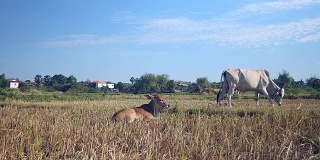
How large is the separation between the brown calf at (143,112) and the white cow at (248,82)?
5.35m

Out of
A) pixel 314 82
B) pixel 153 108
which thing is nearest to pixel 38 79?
pixel 314 82

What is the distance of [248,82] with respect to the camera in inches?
569

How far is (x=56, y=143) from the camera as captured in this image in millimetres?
4547

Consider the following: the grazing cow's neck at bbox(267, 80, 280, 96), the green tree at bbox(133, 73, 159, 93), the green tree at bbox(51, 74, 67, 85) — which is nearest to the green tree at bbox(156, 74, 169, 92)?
the green tree at bbox(133, 73, 159, 93)

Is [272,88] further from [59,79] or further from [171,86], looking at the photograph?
[59,79]

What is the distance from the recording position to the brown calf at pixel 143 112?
309 inches

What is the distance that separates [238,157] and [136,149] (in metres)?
1.59

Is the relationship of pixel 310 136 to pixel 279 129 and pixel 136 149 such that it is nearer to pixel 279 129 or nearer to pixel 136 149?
pixel 279 129

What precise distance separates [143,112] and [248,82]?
7.75 meters

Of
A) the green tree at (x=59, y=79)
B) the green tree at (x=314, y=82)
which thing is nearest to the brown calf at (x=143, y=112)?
the green tree at (x=314, y=82)

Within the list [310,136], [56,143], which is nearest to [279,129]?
[310,136]

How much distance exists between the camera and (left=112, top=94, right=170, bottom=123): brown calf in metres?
7.84

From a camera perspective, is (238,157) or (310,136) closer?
(238,157)

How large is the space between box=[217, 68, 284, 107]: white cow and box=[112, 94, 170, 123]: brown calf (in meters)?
5.35
